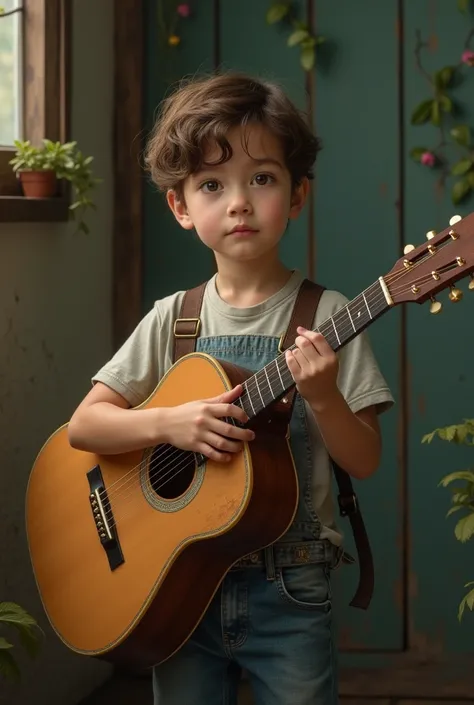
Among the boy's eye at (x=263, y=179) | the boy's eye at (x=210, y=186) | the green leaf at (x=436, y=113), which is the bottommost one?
the boy's eye at (x=210, y=186)

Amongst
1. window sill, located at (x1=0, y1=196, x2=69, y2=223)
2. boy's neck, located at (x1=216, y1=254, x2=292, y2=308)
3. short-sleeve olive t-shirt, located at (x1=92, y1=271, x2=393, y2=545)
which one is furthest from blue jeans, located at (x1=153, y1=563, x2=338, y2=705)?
window sill, located at (x1=0, y1=196, x2=69, y2=223)

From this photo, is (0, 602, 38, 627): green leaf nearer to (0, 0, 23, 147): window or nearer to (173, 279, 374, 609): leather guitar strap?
(173, 279, 374, 609): leather guitar strap

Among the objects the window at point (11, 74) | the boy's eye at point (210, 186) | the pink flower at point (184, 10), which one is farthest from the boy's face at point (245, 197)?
the pink flower at point (184, 10)

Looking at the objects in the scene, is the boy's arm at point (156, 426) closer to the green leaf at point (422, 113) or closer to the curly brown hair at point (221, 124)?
the curly brown hair at point (221, 124)

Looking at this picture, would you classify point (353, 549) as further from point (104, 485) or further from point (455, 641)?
point (104, 485)

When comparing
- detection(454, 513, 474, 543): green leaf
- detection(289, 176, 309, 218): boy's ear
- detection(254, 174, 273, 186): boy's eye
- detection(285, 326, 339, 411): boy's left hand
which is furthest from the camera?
detection(454, 513, 474, 543): green leaf

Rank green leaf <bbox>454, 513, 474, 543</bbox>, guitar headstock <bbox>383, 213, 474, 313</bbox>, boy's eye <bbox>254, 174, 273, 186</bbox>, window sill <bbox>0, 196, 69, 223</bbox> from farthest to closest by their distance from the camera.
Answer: window sill <bbox>0, 196, 69, 223</bbox> < green leaf <bbox>454, 513, 474, 543</bbox> < boy's eye <bbox>254, 174, 273, 186</bbox> < guitar headstock <bbox>383, 213, 474, 313</bbox>

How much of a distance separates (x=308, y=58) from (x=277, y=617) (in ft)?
5.81

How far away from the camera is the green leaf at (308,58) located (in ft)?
10.5

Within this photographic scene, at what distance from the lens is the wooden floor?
316cm

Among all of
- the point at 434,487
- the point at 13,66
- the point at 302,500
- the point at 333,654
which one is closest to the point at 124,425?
the point at 302,500

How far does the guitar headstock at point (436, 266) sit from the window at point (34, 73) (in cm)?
132

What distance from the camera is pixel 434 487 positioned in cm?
326

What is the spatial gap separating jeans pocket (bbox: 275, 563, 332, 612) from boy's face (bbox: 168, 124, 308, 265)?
1.70 feet
